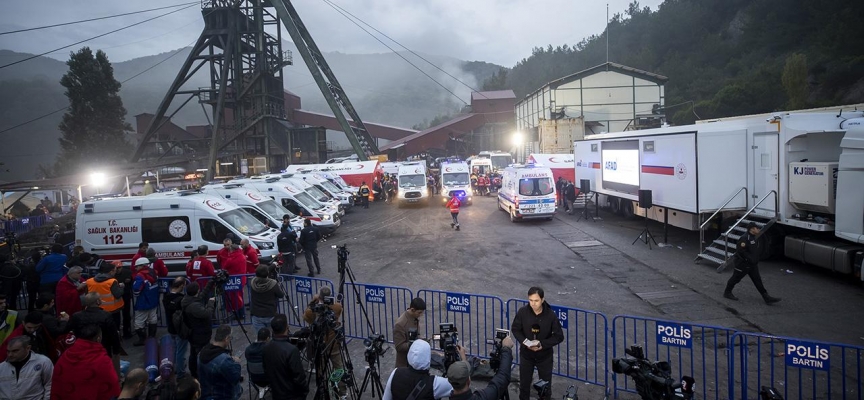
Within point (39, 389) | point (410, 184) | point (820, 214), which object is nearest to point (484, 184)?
point (410, 184)

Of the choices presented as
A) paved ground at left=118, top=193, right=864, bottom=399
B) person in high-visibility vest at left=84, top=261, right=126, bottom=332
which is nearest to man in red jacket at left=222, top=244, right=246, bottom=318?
paved ground at left=118, top=193, right=864, bottom=399

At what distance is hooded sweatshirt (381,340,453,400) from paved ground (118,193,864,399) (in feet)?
8.70

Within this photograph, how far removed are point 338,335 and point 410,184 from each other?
2178 centimetres

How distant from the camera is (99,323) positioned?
19.3ft

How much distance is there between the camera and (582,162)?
2370 centimetres

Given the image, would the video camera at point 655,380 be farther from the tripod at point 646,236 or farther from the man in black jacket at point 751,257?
the tripod at point 646,236

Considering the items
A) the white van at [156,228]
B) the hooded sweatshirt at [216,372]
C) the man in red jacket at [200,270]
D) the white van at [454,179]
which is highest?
the white van at [454,179]

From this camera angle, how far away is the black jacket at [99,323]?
5324mm

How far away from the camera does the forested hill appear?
129 feet

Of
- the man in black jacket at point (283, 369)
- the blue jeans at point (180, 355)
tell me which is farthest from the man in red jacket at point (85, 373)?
the blue jeans at point (180, 355)

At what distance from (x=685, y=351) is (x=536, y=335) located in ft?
11.4

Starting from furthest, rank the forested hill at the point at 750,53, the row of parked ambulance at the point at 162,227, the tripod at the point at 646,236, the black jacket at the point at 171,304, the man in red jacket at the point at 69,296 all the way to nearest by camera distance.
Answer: the forested hill at the point at 750,53 < the tripod at the point at 646,236 < the row of parked ambulance at the point at 162,227 < the man in red jacket at the point at 69,296 < the black jacket at the point at 171,304

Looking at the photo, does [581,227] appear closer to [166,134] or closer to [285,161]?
[285,161]

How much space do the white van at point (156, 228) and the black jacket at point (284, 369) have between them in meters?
7.83
